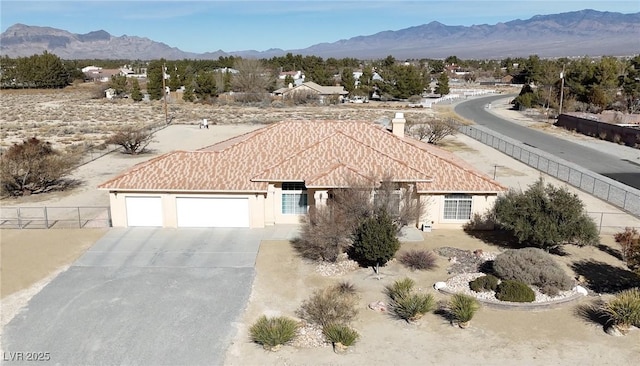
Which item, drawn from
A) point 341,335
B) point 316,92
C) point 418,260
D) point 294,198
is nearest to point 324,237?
point 418,260

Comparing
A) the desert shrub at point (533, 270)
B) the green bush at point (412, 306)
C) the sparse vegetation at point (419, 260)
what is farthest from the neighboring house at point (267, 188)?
the green bush at point (412, 306)

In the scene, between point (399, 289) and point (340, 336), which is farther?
point (399, 289)

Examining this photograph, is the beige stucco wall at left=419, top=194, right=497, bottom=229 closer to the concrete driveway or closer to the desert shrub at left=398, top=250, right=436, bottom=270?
the desert shrub at left=398, top=250, right=436, bottom=270

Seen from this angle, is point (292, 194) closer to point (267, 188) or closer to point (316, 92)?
point (267, 188)

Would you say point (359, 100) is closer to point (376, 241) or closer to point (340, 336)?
point (376, 241)

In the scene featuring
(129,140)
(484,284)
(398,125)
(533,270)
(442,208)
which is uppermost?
(398,125)

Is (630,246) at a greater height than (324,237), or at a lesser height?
lesser

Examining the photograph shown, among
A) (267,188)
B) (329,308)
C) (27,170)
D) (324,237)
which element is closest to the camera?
(329,308)

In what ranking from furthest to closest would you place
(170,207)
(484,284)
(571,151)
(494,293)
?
(571,151) → (170,207) → (484,284) → (494,293)
